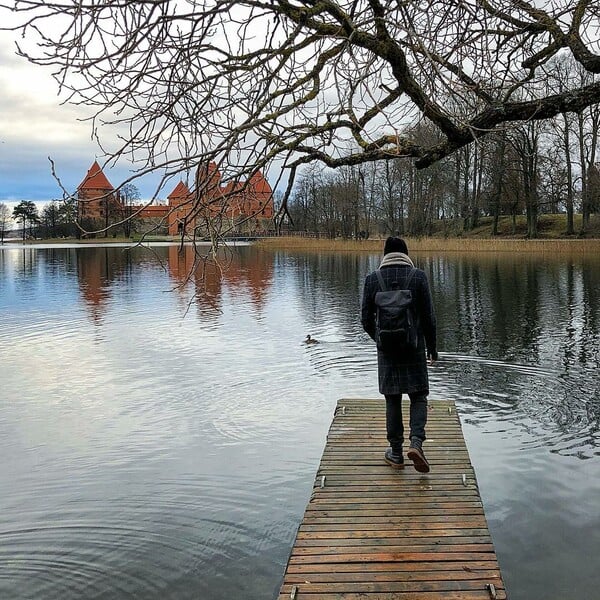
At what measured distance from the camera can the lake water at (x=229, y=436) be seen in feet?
18.2

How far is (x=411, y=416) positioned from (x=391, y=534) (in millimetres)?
1288

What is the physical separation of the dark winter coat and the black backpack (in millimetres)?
63

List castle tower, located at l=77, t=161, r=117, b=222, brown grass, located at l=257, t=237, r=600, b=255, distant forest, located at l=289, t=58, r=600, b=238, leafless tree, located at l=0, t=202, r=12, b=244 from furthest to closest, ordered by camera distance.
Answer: leafless tree, located at l=0, t=202, r=12, b=244 < distant forest, located at l=289, t=58, r=600, b=238 < brown grass, located at l=257, t=237, r=600, b=255 < castle tower, located at l=77, t=161, r=117, b=222

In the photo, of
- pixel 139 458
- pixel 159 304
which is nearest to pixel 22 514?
pixel 139 458

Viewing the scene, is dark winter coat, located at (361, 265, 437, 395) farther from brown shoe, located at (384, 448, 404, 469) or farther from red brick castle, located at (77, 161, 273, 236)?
red brick castle, located at (77, 161, 273, 236)

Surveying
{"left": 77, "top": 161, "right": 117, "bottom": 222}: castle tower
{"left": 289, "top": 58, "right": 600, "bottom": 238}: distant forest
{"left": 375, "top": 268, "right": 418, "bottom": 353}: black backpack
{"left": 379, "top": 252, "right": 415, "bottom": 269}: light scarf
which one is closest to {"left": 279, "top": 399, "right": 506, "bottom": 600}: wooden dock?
{"left": 375, "top": 268, "right": 418, "bottom": 353}: black backpack

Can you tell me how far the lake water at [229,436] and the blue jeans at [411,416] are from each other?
119 centimetres

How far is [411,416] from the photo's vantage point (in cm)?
565

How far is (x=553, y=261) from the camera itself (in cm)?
3578

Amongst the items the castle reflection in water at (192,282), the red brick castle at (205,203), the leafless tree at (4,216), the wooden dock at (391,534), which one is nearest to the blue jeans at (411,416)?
the wooden dock at (391,534)

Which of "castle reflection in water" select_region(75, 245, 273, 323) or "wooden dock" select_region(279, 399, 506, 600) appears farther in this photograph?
"castle reflection in water" select_region(75, 245, 273, 323)

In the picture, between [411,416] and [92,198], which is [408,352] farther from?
[92,198]

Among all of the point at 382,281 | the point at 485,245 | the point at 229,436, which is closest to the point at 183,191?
the point at 382,281

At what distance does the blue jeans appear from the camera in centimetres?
558
